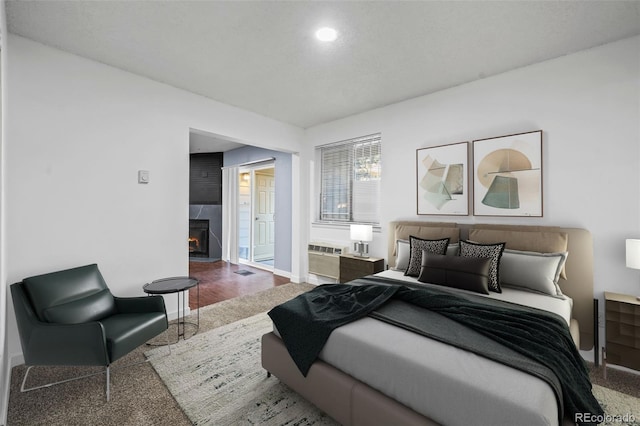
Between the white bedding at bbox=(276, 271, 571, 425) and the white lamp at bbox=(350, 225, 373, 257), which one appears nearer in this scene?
the white bedding at bbox=(276, 271, 571, 425)

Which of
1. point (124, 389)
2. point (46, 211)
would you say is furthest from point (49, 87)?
point (124, 389)

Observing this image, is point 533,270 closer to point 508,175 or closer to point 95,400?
point 508,175

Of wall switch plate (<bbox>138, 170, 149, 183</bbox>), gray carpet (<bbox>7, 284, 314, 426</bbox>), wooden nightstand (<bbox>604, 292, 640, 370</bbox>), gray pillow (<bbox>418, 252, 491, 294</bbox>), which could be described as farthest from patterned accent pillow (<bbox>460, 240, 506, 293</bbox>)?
wall switch plate (<bbox>138, 170, 149, 183</bbox>)

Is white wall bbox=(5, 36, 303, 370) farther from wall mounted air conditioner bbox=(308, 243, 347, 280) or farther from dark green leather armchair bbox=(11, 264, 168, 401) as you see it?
wall mounted air conditioner bbox=(308, 243, 347, 280)

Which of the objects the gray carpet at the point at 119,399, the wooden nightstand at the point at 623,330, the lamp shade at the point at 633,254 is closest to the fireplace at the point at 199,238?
the gray carpet at the point at 119,399

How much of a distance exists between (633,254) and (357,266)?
105 inches

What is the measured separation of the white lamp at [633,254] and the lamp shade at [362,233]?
2.45 meters

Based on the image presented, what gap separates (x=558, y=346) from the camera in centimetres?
158

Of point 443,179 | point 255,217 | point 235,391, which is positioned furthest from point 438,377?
point 255,217

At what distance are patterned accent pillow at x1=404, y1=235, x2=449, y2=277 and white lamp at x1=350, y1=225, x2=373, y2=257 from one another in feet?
2.71

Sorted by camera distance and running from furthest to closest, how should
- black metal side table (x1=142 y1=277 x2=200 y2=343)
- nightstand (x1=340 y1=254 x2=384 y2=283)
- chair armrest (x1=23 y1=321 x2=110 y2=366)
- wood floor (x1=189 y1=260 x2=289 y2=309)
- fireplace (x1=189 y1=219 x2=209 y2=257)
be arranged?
fireplace (x1=189 y1=219 x2=209 y2=257), wood floor (x1=189 y1=260 x2=289 y2=309), nightstand (x1=340 y1=254 x2=384 y2=283), black metal side table (x1=142 y1=277 x2=200 y2=343), chair armrest (x1=23 y1=321 x2=110 y2=366)

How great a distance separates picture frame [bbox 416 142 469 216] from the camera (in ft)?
10.9

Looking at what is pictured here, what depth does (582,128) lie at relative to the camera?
265 cm

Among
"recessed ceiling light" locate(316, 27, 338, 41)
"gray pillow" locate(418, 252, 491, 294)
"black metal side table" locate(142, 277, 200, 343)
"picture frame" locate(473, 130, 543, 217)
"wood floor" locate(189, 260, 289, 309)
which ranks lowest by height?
"wood floor" locate(189, 260, 289, 309)
